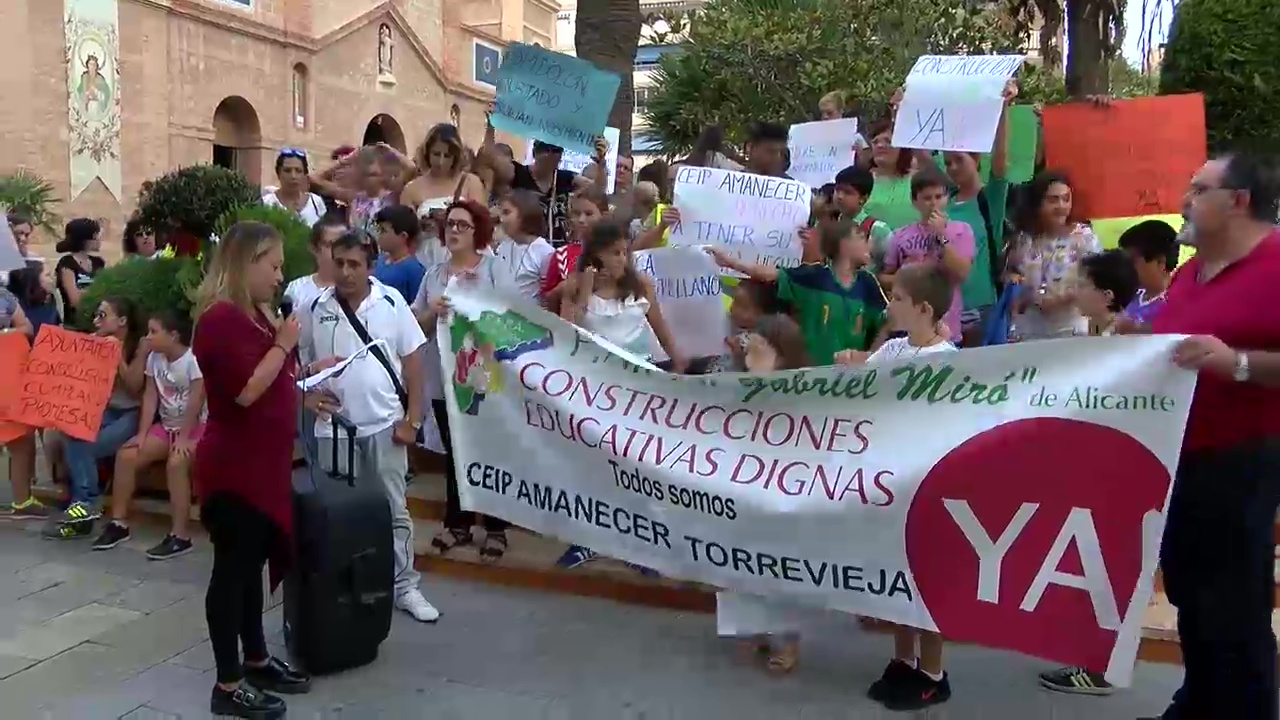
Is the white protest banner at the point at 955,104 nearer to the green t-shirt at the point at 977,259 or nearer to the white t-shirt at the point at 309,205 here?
the green t-shirt at the point at 977,259

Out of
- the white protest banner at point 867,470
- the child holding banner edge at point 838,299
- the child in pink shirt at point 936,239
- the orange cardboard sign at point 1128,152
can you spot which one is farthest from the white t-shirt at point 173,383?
the orange cardboard sign at point 1128,152

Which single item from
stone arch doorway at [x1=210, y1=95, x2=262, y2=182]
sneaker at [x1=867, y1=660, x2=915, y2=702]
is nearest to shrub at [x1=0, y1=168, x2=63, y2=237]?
stone arch doorway at [x1=210, y1=95, x2=262, y2=182]

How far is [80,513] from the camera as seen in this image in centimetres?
693

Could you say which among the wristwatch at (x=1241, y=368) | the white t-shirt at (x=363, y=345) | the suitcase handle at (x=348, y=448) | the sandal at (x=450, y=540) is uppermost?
the wristwatch at (x=1241, y=368)

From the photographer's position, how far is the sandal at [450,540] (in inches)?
246

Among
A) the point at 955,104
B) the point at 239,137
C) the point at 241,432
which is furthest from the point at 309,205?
the point at 239,137

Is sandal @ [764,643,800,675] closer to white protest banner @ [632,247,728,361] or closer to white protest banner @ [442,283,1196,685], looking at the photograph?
white protest banner @ [442,283,1196,685]

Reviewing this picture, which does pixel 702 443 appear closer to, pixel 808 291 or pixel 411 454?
pixel 808 291

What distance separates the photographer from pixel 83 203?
18906mm

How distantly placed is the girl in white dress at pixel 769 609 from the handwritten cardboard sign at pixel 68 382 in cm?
413

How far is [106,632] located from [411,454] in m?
2.60

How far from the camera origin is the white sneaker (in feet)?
18.0

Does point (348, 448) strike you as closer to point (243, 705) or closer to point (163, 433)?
point (243, 705)

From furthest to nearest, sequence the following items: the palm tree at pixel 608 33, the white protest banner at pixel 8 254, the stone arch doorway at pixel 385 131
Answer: the stone arch doorway at pixel 385 131
the palm tree at pixel 608 33
the white protest banner at pixel 8 254
